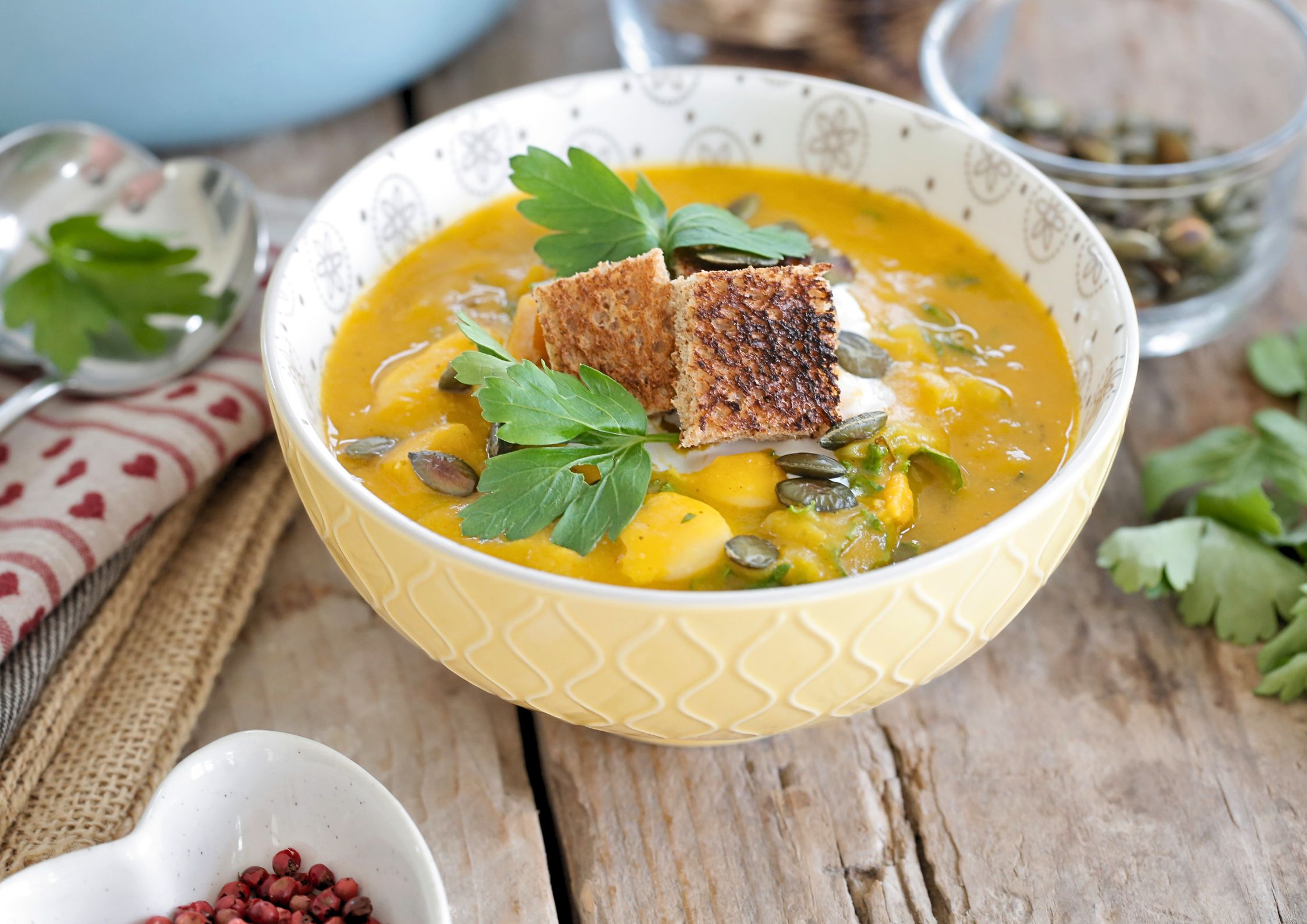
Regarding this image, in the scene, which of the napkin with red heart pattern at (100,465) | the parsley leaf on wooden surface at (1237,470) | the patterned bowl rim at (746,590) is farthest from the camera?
the parsley leaf on wooden surface at (1237,470)

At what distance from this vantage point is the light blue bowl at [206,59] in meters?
3.09

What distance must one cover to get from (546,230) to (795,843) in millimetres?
1330

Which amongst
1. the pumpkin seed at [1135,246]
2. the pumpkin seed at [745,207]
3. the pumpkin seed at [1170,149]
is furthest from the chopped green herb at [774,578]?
the pumpkin seed at [1170,149]

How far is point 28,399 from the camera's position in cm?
274

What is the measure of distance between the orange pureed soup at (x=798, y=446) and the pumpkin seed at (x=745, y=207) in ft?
0.08

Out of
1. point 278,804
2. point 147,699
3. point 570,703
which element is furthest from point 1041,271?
point 147,699

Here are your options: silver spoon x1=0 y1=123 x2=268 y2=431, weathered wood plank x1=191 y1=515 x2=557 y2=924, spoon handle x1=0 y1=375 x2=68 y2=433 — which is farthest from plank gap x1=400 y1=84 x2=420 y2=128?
weathered wood plank x1=191 y1=515 x2=557 y2=924

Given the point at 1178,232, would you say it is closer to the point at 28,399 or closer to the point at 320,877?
the point at 320,877

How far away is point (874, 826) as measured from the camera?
213 cm

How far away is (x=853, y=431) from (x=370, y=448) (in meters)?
0.81

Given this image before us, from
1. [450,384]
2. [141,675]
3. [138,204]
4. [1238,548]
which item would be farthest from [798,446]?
[138,204]

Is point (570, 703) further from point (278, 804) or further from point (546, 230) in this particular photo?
point (546, 230)

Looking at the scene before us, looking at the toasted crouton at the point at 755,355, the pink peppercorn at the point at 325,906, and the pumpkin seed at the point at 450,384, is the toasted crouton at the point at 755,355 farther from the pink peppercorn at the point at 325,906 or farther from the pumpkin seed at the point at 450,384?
the pink peppercorn at the point at 325,906

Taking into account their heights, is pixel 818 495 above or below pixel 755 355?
below
